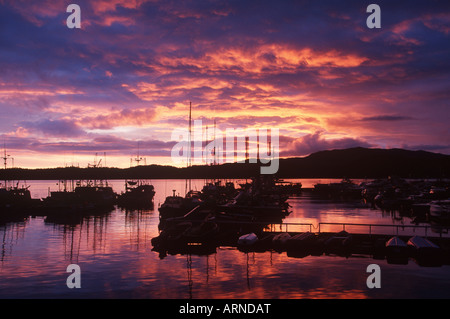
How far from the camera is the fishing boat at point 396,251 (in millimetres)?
37500

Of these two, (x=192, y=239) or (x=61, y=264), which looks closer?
(x=61, y=264)

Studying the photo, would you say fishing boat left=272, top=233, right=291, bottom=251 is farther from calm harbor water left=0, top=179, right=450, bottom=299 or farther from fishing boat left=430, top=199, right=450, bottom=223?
fishing boat left=430, top=199, right=450, bottom=223

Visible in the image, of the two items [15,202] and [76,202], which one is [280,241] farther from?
[15,202]

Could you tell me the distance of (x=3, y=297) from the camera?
90.7ft

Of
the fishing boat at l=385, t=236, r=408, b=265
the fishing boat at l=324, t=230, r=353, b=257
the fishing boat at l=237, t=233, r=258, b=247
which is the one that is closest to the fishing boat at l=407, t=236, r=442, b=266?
the fishing boat at l=385, t=236, r=408, b=265

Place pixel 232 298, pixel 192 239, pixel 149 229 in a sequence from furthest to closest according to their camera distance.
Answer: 1. pixel 149 229
2. pixel 192 239
3. pixel 232 298

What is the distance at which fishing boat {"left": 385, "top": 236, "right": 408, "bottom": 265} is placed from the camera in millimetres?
37500

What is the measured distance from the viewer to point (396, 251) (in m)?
38.2

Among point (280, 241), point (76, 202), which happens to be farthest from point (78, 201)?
point (280, 241)

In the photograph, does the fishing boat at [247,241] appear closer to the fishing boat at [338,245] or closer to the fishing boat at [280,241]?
the fishing boat at [280,241]

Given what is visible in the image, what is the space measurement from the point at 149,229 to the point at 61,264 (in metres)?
26.5
